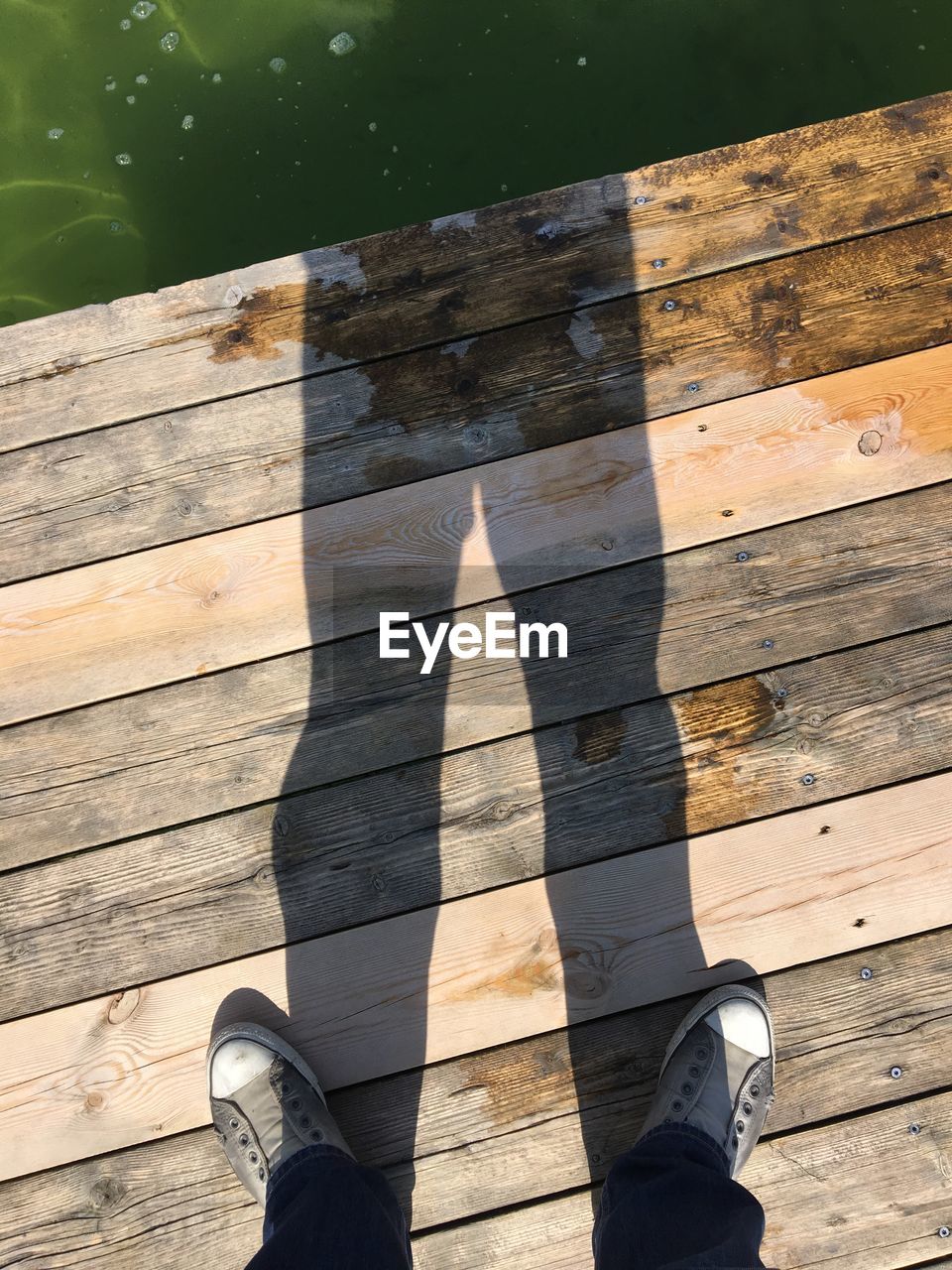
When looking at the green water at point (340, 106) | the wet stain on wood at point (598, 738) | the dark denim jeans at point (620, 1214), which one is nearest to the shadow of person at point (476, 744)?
the wet stain on wood at point (598, 738)

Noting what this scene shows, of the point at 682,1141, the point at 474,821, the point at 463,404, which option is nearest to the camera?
the point at 682,1141

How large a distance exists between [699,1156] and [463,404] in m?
1.40

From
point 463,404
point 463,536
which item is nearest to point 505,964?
point 463,536

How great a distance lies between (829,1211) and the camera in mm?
1332

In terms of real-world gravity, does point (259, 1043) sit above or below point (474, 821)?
below

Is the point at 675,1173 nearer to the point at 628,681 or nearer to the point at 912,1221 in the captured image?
the point at 912,1221

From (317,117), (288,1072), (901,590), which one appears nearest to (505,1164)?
(288,1072)

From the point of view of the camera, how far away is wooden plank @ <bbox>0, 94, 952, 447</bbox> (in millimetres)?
1539

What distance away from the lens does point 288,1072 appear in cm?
136

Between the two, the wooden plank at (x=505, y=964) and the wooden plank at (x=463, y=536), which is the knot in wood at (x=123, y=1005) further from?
the wooden plank at (x=463, y=536)

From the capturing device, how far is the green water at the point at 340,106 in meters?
2.07

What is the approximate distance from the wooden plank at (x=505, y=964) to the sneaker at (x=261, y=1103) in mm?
43

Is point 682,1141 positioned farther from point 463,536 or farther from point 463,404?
point 463,404

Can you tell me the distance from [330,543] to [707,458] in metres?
0.75
